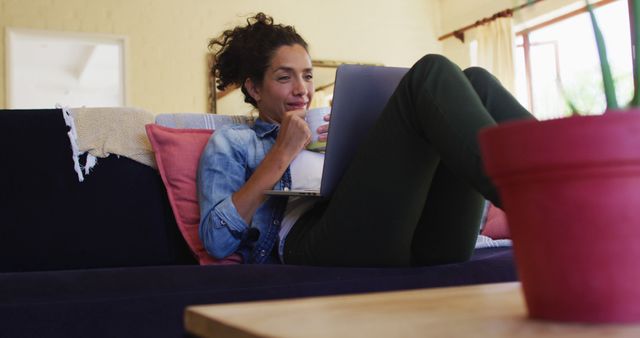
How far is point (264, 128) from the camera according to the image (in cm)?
175

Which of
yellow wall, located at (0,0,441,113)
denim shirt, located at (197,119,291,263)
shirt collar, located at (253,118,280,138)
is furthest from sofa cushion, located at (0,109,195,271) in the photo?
yellow wall, located at (0,0,441,113)

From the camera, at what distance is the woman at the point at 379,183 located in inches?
38.7

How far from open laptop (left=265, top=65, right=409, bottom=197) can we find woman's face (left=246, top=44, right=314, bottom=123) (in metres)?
0.57

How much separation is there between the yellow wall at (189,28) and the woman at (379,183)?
11.2ft

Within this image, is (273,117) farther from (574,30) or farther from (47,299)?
(574,30)

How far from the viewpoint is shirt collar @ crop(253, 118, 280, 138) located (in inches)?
68.2

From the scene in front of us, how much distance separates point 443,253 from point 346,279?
25cm

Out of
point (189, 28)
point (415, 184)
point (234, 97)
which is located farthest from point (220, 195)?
point (189, 28)

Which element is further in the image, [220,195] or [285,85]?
[285,85]

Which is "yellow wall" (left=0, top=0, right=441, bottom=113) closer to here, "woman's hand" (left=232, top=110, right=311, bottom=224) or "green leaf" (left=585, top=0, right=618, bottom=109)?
"woman's hand" (left=232, top=110, right=311, bottom=224)

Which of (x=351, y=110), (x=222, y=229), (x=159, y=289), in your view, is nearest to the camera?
(x=159, y=289)

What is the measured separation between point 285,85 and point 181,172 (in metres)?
0.41

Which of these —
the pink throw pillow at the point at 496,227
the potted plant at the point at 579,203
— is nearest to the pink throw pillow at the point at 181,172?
the pink throw pillow at the point at 496,227

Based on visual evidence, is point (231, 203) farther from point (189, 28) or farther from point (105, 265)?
point (189, 28)
